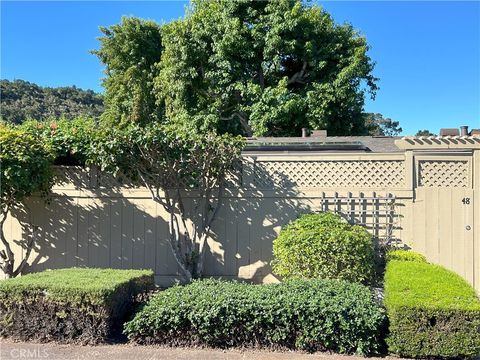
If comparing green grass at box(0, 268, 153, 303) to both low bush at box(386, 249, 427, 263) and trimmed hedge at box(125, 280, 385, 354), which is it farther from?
low bush at box(386, 249, 427, 263)

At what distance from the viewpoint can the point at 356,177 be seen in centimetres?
708

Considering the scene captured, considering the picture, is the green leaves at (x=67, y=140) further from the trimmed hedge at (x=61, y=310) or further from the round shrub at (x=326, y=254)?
the round shrub at (x=326, y=254)

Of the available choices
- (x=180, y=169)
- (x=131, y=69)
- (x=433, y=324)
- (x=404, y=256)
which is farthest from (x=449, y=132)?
(x=131, y=69)

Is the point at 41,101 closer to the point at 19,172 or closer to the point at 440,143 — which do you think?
the point at 19,172

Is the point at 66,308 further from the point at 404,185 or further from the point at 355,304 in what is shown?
the point at 404,185

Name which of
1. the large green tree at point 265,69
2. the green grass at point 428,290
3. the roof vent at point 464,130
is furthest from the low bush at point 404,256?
the large green tree at point 265,69

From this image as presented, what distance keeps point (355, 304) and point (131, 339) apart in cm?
229

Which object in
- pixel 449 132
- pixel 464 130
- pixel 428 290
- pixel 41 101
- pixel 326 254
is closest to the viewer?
pixel 428 290

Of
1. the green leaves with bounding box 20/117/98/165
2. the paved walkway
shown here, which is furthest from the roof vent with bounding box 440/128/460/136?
the green leaves with bounding box 20/117/98/165

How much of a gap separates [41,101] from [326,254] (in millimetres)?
28614

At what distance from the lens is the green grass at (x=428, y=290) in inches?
154

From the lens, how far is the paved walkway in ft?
13.2

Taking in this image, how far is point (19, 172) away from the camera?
622 centimetres

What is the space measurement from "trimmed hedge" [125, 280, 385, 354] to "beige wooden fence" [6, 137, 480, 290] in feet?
8.93
